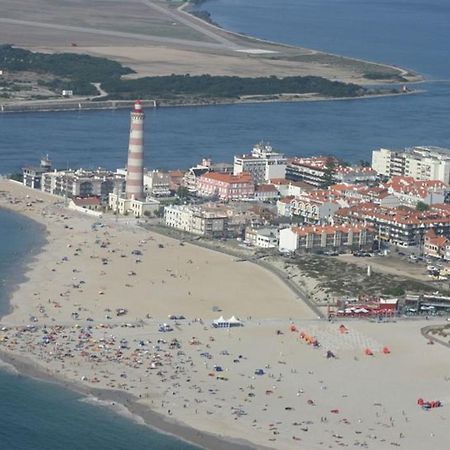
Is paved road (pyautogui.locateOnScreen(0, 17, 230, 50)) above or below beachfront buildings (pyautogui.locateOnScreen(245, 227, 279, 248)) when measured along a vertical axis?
above

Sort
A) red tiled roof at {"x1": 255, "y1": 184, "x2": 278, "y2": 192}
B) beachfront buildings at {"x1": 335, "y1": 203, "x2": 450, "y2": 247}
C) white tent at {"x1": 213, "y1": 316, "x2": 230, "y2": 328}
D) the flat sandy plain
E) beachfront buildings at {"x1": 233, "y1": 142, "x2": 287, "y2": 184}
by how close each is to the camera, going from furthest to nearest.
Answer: the flat sandy plain
beachfront buildings at {"x1": 233, "y1": 142, "x2": 287, "y2": 184}
red tiled roof at {"x1": 255, "y1": 184, "x2": 278, "y2": 192}
beachfront buildings at {"x1": 335, "y1": 203, "x2": 450, "y2": 247}
white tent at {"x1": 213, "y1": 316, "x2": 230, "y2": 328}

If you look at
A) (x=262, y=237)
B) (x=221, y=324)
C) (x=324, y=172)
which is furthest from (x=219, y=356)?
(x=324, y=172)

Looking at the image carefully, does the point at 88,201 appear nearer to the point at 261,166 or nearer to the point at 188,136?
the point at 261,166

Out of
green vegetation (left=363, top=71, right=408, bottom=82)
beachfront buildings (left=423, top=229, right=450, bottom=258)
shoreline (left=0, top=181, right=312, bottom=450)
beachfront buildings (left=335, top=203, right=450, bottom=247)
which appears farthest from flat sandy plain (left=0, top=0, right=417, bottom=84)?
shoreline (left=0, top=181, right=312, bottom=450)

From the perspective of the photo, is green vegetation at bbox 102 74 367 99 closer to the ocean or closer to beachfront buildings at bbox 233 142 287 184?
the ocean

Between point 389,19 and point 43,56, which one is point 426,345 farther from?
point 389,19

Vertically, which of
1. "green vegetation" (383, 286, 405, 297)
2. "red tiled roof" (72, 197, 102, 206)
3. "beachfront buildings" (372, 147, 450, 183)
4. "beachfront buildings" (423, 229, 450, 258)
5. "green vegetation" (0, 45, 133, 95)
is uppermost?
"green vegetation" (0, 45, 133, 95)

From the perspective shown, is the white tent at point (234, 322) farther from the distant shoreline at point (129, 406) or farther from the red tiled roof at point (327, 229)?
the red tiled roof at point (327, 229)

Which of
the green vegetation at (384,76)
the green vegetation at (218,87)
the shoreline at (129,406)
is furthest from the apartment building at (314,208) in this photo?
the green vegetation at (384,76)
